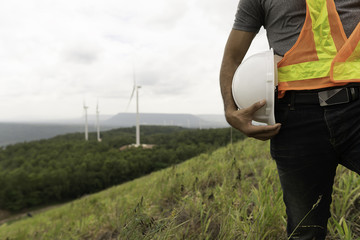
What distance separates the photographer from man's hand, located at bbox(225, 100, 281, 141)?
4.47 feet

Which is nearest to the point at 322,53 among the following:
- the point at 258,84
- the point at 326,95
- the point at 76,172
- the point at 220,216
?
the point at 326,95

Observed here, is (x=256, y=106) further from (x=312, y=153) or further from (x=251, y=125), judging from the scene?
(x=312, y=153)

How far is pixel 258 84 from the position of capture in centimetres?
141

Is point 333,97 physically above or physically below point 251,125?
above

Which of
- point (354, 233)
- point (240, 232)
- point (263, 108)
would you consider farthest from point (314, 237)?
point (354, 233)

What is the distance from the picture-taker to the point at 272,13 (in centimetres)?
146

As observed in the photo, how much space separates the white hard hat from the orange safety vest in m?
0.10

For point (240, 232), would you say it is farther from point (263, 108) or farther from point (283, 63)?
point (283, 63)

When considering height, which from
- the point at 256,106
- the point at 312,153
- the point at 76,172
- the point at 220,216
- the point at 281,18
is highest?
the point at 281,18

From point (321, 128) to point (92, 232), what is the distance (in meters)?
3.28

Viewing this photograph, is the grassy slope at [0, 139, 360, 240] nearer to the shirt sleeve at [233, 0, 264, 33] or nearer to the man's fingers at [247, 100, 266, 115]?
the man's fingers at [247, 100, 266, 115]

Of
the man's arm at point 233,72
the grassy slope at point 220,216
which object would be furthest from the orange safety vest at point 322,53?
the grassy slope at point 220,216

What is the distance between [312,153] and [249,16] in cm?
97

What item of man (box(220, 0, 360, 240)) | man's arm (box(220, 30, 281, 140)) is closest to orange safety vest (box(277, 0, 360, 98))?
man (box(220, 0, 360, 240))
